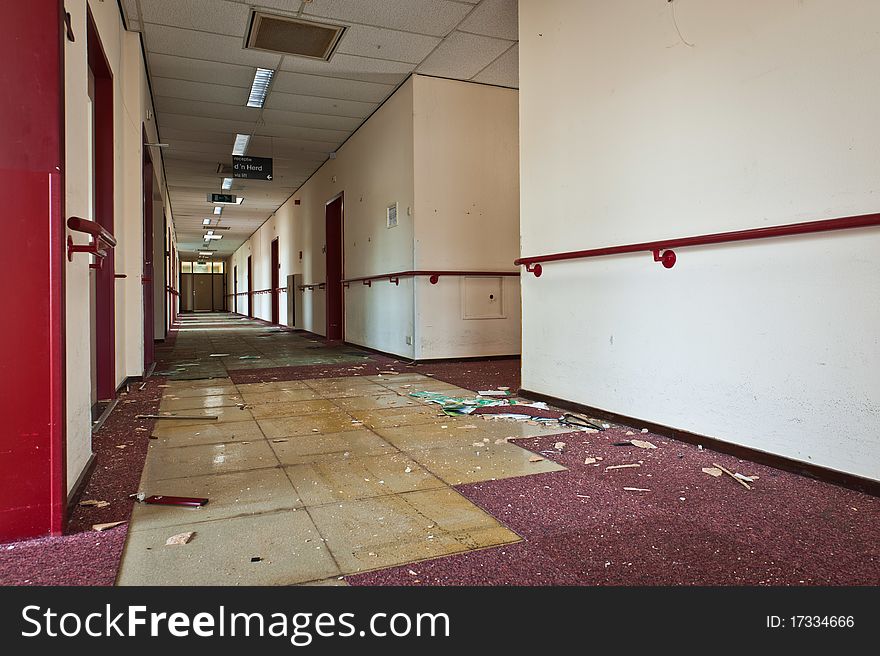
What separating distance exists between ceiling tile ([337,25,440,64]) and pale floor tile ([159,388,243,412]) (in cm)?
338

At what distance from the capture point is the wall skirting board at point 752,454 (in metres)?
2.08

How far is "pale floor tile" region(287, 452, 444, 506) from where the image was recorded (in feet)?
6.97

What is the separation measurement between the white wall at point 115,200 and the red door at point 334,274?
3.86m

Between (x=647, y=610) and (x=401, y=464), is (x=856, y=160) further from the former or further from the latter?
(x=401, y=464)

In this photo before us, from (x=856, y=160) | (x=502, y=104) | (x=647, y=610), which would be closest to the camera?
(x=647, y=610)

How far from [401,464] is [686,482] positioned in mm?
1160

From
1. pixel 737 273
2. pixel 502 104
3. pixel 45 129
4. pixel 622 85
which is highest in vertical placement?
pixel 502 104

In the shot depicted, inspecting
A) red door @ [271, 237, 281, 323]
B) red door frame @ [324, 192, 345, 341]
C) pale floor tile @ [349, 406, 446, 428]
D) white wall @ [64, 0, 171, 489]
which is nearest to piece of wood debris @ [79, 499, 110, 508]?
white wall @ [64, 0, 171, 489]

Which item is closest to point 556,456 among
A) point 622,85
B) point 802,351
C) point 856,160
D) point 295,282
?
point 802,351

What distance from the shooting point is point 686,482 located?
7.32ft

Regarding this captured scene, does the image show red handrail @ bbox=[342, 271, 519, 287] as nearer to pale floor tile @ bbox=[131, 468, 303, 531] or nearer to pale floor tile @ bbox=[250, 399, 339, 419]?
pale floor tile @ bbox=[250, 399, 339, 419]

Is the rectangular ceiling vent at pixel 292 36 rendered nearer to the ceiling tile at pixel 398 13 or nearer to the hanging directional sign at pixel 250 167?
the ceiling tile at pixel 398 13

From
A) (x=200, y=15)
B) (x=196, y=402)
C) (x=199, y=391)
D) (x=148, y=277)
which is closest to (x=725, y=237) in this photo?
(x=196, y=402)

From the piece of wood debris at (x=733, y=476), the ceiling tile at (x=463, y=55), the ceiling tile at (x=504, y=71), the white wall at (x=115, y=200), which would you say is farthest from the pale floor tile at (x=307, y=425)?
the ceiling tile at (x=504, y=71)
